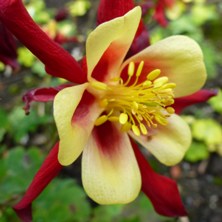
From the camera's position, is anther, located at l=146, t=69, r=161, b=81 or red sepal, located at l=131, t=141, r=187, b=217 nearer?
anther, located at l=146, t=69, r=161, b=81

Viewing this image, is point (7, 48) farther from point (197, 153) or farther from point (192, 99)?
point (197, 153)

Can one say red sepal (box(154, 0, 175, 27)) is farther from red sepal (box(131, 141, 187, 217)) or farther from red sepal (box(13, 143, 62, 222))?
red sepal (box(13, 143, 62, 222))

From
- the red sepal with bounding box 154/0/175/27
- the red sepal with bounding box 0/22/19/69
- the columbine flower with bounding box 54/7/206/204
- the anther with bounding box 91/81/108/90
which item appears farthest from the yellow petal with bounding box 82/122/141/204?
the red sepal with bounding box 154/0/175/27

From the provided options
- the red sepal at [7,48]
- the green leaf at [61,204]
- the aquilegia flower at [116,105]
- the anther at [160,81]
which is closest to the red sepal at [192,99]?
the aquilegia flower at [116,105]

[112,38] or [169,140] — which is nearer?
[112,38]

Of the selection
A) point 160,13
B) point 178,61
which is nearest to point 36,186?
point 178,61

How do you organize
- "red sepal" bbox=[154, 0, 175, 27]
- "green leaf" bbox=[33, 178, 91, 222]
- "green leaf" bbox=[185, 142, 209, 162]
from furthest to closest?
"green leaf" bbox=[185, 142, 209, 162], "red sepal" bbox=[154, 0, 175, 27], "green leaf" bbox=[33, 178, 91, 222]
